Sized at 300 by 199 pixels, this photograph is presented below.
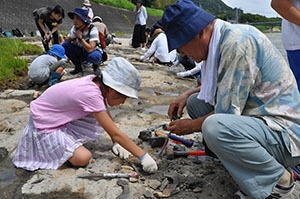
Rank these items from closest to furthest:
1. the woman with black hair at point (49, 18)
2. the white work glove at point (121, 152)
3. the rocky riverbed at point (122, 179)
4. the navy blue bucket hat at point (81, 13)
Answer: the rocky riverbed at point (122, 179) < the white work glove at point (121, 152) < the navy blue bucket hat at point (81, 13) < the woman with black hair at point (49, 18)

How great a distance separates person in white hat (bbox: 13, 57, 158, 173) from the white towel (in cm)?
59

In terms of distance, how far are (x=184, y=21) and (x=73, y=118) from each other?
3.76 ft

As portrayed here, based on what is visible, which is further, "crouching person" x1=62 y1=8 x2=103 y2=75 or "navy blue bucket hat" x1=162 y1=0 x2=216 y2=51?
"crouching person" x1=62 y1=8 x2=103 y2=75

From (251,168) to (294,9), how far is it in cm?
129

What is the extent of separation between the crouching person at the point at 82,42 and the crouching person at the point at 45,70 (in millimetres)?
596

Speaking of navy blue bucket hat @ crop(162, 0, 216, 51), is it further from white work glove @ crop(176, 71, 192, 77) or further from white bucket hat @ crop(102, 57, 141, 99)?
white work glove @ crop(176, 71, 192, 77)

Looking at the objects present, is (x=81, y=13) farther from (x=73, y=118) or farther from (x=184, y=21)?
(x=184, y=21)

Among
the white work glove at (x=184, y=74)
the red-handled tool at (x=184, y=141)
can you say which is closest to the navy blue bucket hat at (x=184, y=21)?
the red-handled tool at (x=184, y=141)

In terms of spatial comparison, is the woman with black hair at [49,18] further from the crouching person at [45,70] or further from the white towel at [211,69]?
the white towel at [211,69]

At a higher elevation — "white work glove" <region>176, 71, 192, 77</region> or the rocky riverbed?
the rocky riverbed

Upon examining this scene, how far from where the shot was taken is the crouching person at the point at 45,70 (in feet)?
14.5

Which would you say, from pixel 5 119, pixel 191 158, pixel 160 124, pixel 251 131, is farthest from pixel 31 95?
pixel 251 131

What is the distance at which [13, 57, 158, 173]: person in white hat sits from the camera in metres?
2.18

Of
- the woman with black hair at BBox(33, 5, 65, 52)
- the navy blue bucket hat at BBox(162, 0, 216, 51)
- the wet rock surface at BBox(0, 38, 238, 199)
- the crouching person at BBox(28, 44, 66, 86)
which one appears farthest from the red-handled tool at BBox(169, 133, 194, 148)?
the woman with black hair at BBox(33, 5, 65, 52)
